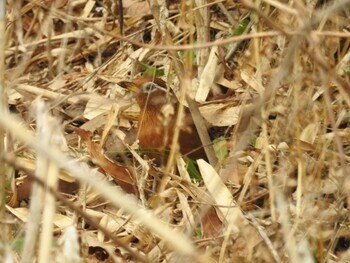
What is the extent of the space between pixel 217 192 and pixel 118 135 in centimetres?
103

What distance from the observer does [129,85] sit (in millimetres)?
3781

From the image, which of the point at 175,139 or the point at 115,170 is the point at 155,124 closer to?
the point at 115,170

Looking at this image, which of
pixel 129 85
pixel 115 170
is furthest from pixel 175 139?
pixel 129 85

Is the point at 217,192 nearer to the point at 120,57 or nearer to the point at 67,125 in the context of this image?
the point at 67,125

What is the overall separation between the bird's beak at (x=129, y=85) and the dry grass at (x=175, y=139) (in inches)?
2.9

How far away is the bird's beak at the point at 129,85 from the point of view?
3748 millimetres

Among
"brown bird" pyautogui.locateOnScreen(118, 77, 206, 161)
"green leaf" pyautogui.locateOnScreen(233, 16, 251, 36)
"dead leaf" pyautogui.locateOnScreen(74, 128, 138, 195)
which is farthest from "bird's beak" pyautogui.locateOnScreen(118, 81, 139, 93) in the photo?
"green leaf" pyautogui.locateOnScreen(233, 16, 251, 36)

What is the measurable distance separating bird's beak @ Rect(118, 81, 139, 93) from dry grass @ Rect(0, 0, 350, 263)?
7cm

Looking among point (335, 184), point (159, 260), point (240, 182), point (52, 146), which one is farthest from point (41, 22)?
point (52, 146)

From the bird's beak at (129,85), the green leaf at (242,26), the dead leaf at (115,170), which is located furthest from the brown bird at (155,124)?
the green leaf at (242,26)

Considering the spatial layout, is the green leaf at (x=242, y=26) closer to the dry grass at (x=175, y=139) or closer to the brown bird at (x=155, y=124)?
the dry grass at (x=175, y=139)

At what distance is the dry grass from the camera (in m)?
1.72

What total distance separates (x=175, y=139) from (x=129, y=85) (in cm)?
184

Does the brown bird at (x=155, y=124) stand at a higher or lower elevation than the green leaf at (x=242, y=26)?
lower
